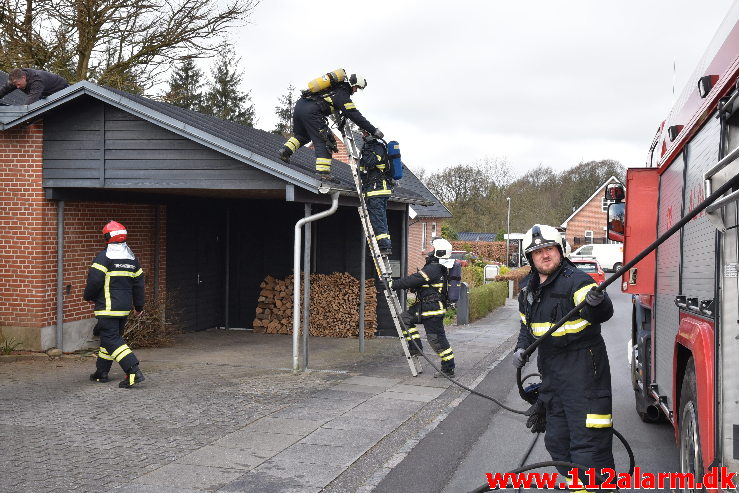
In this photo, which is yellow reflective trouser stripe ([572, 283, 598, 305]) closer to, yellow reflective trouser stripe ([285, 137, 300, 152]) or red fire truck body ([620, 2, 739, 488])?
red fire truck body ([620, 2, 739, 488])

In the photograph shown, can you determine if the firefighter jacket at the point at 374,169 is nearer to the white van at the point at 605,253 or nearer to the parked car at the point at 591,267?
the parked car at the point at 591,267

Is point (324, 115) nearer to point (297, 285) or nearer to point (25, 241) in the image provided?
point (297, 285)

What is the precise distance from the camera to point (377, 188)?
11211mm

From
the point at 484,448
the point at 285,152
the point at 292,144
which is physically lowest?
the point at 484,448

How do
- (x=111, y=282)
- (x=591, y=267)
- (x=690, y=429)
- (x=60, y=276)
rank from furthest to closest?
(x=591, y=267) → (x=60, y=276) → (x=111, y=282) → (x=690, y=429)

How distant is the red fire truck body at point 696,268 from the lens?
387 cm

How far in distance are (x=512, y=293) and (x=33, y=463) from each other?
2312cm

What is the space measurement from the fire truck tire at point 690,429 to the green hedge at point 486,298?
579 inches

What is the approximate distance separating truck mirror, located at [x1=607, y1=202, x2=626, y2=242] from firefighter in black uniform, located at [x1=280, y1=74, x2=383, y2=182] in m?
3.40

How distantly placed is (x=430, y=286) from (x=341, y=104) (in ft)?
9.02

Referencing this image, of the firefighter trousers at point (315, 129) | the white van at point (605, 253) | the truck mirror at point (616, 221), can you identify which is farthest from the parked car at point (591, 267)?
the white van at point (605, 253)

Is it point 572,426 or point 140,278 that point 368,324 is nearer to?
point 140,278

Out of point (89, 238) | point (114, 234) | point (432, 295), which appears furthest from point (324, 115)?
point (89, 238)

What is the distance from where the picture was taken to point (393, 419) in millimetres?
8406
